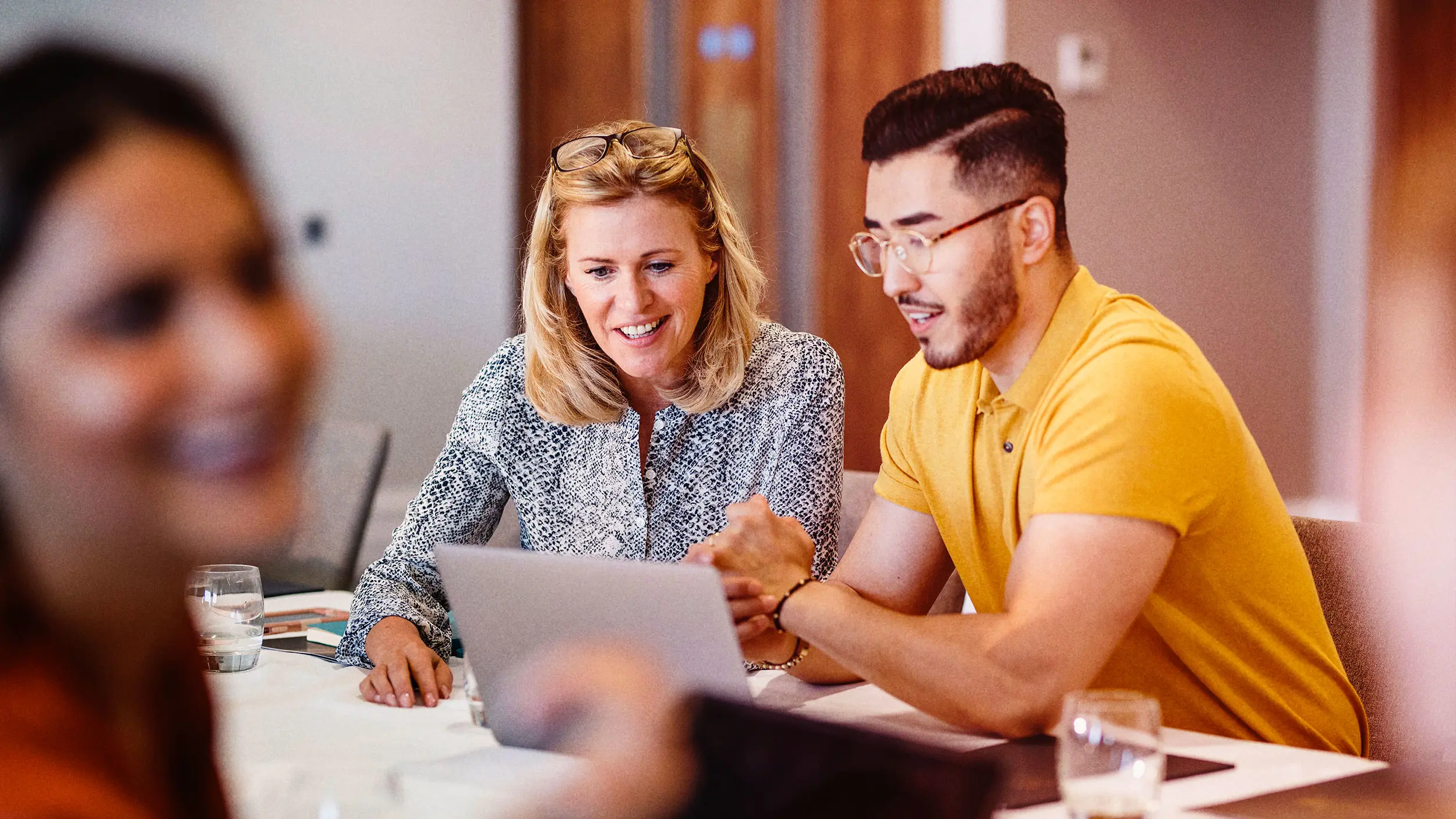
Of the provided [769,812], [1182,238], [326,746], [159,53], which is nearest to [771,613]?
[326,746]

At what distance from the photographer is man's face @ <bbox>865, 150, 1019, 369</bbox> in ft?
4.92

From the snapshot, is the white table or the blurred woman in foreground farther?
the white table

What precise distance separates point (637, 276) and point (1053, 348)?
656 mm

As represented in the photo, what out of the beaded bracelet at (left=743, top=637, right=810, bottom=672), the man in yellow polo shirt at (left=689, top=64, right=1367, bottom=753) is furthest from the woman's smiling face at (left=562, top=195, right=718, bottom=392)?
the beaded bracelet at (left=743, top=637, right=810, bottom=672)

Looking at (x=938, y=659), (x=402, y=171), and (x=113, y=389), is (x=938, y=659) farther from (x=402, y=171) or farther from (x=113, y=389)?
(x=402, y=171)

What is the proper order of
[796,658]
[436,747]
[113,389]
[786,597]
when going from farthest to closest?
[796,658] → [786,597] → [436,747] → [113,389]

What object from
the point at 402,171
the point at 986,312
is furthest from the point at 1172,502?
the point at 402,171

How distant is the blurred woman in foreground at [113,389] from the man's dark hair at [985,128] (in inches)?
46.7

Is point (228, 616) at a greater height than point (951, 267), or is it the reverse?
point (951, 267)

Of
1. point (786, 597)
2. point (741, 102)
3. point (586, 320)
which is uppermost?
point (741, 102)

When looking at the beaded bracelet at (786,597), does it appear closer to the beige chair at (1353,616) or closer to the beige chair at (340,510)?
the beige chair at (1353,616)

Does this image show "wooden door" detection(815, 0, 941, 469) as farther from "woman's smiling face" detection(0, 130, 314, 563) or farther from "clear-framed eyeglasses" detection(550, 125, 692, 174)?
"woman's smiling face" detection(0, 130, 314, 563)

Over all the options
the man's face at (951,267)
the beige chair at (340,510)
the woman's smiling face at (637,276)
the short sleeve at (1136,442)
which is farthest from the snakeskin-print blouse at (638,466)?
the beige chair at (340,510)

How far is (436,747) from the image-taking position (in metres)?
1.24
